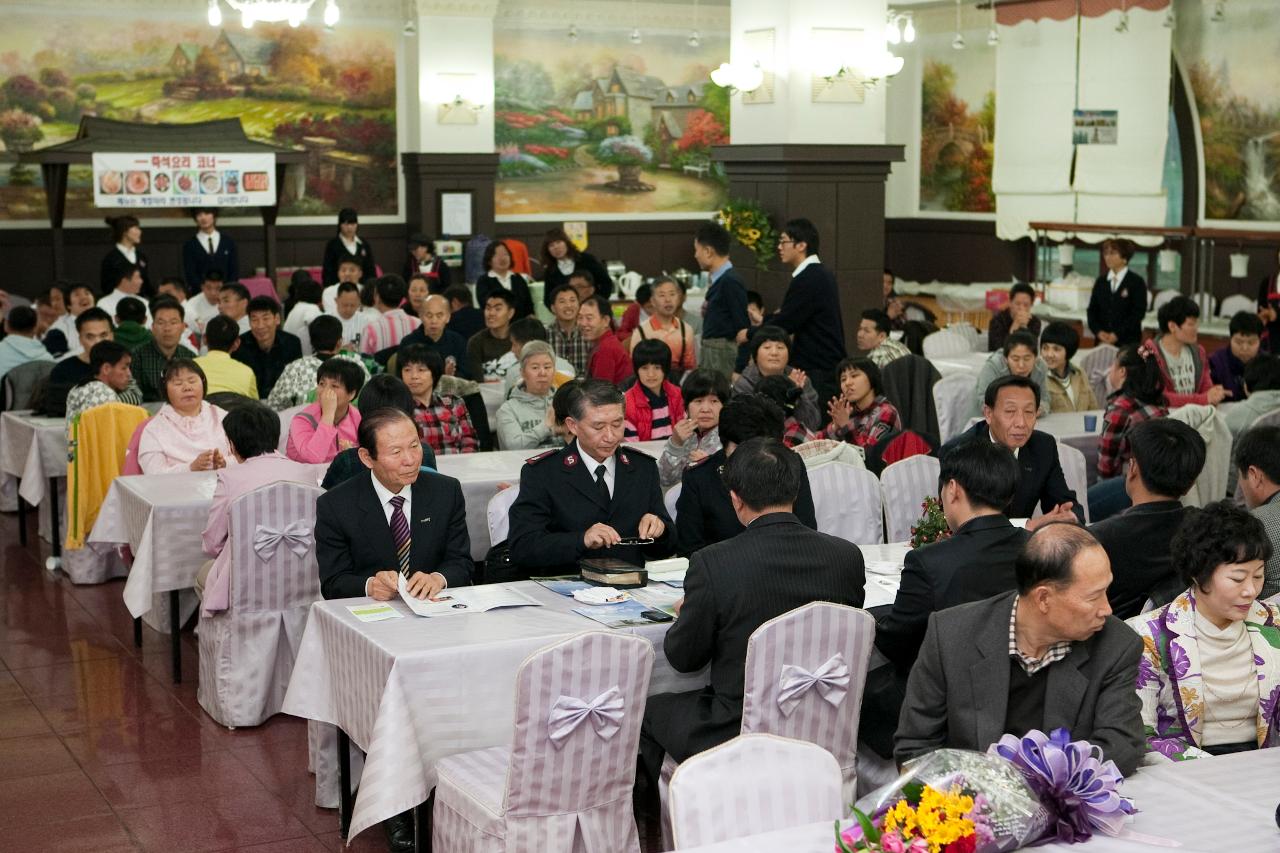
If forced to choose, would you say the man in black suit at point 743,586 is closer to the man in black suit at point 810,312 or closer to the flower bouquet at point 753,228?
the man in black suit at point 810,312

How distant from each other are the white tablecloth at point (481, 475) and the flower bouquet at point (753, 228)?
3204mm

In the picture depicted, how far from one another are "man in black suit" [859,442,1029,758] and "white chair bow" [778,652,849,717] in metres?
0.25

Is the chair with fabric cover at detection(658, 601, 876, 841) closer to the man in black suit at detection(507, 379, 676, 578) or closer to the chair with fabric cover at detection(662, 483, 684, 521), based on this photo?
the man in black suit at detection(507, 379, 676, 578)

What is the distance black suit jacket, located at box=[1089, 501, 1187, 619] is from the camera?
458 cm

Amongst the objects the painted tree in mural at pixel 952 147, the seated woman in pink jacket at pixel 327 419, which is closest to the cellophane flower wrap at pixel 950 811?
the seated woman in pink jacket at pixel 327 419

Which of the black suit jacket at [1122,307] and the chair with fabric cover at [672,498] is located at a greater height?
the black suit jacket at [1122,307]

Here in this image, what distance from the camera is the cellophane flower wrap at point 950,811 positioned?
2.52m

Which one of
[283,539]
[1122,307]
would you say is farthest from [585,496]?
[1122,307]

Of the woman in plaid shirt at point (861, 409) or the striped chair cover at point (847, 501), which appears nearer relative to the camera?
the striped chair cover at point (847, 501)

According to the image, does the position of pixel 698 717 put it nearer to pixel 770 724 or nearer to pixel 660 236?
pixel 770 724

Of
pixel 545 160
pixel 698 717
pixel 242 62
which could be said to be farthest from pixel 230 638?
pixel 545 160

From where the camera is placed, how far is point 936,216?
19.6 meters

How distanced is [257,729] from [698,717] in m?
2.37

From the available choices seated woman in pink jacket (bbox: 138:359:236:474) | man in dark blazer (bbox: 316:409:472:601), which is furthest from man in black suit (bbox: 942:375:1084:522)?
seated woman in pink jacket (bbox: 138:359:236:474)
